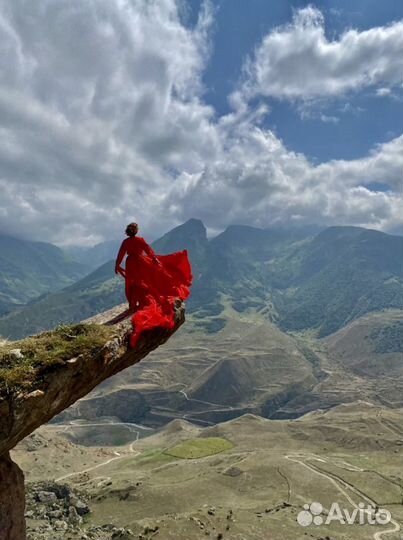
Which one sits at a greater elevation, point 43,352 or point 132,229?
point 132,229

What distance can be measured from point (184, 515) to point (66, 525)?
56.7 ft

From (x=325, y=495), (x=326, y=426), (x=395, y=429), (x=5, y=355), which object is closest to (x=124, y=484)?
(x=325, y=495)

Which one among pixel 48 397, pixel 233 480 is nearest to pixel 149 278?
pixel 48 397

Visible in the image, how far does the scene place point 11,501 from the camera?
617 inches

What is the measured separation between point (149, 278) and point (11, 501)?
33.7 feet

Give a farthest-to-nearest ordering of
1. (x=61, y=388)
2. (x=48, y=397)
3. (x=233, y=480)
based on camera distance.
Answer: (x=233, y=480)
(x=61, y=388)
(x=48, y=397)

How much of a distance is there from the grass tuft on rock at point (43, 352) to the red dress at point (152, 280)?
363 centimetres

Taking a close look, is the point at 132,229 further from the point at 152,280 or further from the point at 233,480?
the point at 233,480

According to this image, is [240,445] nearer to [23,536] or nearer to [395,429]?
[395,429]

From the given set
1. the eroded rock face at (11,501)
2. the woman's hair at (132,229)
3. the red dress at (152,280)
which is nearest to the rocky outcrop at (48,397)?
the eroded rock face at (11,501)

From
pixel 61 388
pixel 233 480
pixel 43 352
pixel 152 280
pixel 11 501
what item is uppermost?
pixel 152 280

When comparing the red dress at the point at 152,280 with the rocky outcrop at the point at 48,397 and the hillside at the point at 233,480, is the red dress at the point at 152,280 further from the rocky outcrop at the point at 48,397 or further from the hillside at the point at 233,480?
the hillside at the point at 233,480

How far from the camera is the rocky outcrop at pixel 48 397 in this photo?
11.8 metres

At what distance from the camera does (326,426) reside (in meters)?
158
